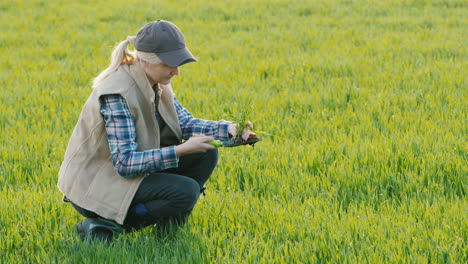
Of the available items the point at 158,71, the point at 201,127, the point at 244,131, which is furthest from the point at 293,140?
the point at 158,71

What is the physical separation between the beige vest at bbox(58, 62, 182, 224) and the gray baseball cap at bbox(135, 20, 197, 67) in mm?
148

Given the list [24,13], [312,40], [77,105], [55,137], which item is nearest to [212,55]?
[312,40]

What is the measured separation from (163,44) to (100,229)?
3.48ft

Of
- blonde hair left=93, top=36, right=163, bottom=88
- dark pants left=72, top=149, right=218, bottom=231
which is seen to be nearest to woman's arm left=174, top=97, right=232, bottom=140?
dark pants left=72, top=149, right=218, bottom=231

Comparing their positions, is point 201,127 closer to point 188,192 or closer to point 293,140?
point 188,192

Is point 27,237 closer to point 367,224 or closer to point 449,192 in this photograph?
point 367,224

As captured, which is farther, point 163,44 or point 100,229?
point 100,229

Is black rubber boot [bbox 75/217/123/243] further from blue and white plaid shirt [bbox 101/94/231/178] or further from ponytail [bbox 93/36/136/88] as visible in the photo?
ponytail [bbox 93/36/136/88]

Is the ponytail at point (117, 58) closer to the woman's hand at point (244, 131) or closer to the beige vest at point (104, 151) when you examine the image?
the beige vest at point (104, 151)

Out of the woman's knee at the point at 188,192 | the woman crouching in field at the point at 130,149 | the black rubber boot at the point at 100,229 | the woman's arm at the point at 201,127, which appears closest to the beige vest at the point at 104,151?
the woman crouching in field at the point at 130,149

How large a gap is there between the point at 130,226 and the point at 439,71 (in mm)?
4595

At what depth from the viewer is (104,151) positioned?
305 cm

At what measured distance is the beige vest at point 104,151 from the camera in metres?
2.97

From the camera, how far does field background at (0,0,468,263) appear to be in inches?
121
